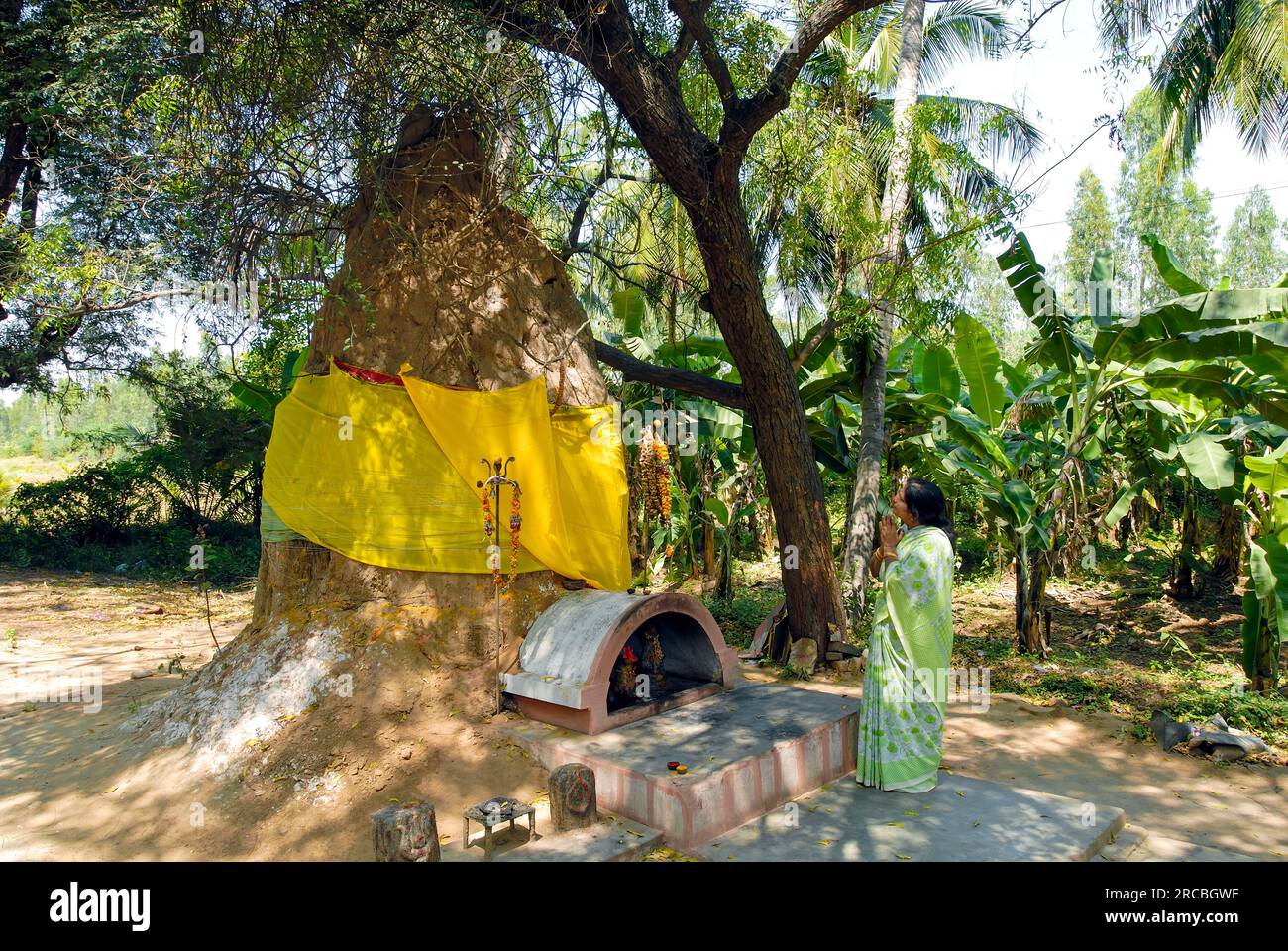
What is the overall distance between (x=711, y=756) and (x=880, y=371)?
5.71 metres

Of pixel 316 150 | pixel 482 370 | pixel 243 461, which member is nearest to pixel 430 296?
pixel 482 370

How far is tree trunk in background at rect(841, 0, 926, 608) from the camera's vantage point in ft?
28.5

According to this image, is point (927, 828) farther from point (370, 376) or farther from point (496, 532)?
point (370, 376)

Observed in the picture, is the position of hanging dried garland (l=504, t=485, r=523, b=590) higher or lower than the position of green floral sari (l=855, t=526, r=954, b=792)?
higher

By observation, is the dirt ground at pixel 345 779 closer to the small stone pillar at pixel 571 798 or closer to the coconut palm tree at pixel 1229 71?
the small stone pillar at pixel 571 798

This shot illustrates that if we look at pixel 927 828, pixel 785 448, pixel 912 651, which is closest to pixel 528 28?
pixel 785 448

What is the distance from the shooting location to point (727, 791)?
4.27 metres

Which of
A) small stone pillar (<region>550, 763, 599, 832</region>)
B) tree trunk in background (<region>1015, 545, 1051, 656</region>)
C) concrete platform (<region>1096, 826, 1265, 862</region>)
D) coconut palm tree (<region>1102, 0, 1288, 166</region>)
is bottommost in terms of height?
concrete platform (<region>1096, 826, 1265, 862</region>)

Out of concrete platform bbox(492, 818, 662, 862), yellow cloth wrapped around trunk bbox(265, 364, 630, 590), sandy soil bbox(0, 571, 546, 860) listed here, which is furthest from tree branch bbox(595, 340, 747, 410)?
concrete platform bbox(492, 818, 662, 862)

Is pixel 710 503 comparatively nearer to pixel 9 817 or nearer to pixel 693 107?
pixel 693 107

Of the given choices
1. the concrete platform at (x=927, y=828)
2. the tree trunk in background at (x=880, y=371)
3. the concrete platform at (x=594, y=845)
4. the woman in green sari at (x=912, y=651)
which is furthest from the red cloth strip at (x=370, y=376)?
the tree trunk in background at (x=880, y=371)

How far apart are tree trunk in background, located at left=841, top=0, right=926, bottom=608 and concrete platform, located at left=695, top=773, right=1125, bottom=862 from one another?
179 inches

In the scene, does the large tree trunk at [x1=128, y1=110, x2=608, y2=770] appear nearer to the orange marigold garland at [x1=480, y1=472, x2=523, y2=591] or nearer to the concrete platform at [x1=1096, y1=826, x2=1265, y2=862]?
the orange marigold garland at [x1=480, y1=472, x2=523, y2=591]

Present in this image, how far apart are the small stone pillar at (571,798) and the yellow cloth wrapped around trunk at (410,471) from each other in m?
1.63
